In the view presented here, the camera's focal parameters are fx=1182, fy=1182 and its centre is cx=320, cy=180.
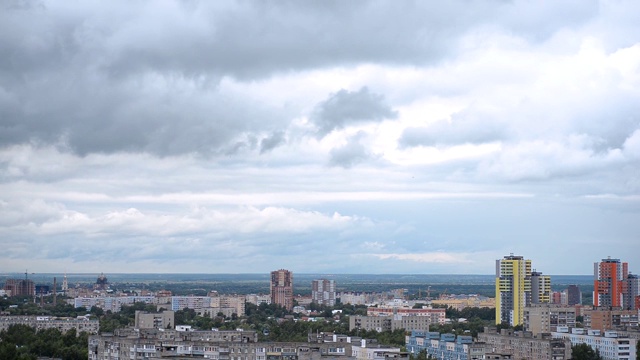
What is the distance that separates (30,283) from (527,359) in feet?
382

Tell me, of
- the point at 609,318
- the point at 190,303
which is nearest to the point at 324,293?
the point at 190,303

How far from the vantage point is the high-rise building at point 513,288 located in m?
105

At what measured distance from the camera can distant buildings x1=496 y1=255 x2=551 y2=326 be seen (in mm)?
104438

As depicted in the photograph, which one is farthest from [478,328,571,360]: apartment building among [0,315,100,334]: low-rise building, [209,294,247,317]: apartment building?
[209,294,247,317]: apartment building

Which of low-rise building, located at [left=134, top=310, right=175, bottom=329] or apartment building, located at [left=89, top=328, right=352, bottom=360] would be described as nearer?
apartment building, located at [left=89, top=328, right=352, bottom=360]

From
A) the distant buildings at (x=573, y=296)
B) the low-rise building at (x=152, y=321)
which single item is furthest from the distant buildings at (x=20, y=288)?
the low-rise building at (x=152, y=321)

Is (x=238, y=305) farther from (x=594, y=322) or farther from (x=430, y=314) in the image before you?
(x=594, y=322)

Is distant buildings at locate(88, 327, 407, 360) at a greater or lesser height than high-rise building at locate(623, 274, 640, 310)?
lesser

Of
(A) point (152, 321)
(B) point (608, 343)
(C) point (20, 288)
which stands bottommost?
(B) point (608, 343)

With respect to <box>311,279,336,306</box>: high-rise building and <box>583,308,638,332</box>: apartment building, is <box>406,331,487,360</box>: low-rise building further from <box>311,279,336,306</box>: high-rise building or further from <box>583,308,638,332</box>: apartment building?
<box>311,279,336,306</box>: high-rise building

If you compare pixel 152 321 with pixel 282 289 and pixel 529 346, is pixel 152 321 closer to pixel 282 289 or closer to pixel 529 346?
pixel 529 346

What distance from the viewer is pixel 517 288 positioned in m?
105

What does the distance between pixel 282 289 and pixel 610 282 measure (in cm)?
5321

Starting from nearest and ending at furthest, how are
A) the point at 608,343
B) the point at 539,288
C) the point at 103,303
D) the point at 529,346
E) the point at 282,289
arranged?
the point at 529,346, the point at 608,343, the point at 539,288, the point at 103,303, the point at 282,289
